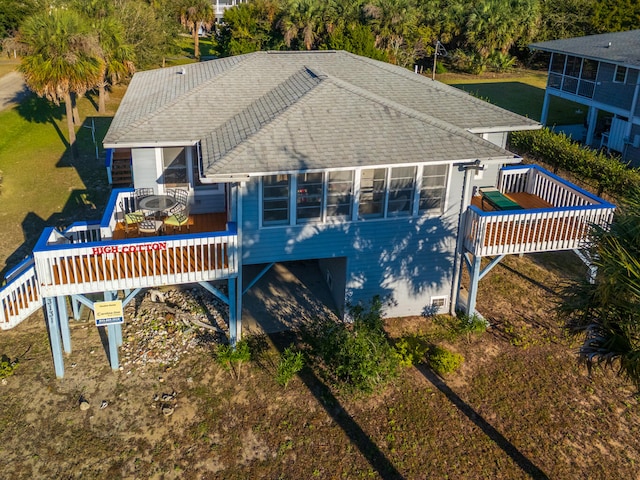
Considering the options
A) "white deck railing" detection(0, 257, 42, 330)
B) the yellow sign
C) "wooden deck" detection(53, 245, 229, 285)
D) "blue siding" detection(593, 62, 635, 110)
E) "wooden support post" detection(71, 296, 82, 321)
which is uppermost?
"blue siding" detection(593, 62, 635, 110)

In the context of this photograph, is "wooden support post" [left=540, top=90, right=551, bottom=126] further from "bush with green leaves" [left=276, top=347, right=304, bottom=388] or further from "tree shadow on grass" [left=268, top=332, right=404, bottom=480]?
"bush with green leaves" [left=276, top=347, right=304, bottom=388]

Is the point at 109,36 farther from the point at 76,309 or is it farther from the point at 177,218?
the point at 177,218

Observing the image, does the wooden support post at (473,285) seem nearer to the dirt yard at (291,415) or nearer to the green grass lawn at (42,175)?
the dirt yard at (291,415)

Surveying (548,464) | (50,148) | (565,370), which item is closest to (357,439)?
(548,464)

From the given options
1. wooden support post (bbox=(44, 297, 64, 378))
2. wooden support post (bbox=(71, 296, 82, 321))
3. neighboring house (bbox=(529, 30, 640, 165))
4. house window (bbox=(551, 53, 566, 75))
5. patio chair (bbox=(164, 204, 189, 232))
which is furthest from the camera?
house window (bbox=(551, 53, 566, 75))

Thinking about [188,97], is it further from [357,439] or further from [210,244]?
[357,439]

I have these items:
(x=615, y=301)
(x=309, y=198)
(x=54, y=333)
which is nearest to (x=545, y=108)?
(x=309, y=198)

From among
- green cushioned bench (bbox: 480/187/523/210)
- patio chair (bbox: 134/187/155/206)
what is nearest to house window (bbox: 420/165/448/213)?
green cushioned bench (bbox: 480/187/523/210)
